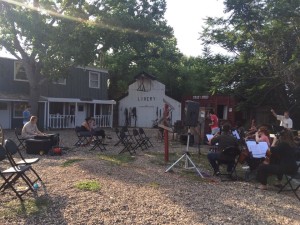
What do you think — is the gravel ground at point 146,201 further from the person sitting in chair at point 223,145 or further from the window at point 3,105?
the window at point 3,105

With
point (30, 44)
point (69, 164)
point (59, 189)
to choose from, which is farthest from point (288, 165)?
point (30, 44)

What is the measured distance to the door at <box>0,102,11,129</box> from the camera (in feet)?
79.4

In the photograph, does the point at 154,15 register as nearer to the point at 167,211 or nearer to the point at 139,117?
the point at 139,117

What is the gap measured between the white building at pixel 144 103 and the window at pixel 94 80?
501cm

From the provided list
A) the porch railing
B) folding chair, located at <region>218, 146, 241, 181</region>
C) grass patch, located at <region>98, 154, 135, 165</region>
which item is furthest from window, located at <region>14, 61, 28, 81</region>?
folding chair, located at <region>218, 146, 241, 181</region>

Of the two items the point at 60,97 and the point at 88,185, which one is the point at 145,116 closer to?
the point at 60,97

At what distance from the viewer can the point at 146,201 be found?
6.38 metres

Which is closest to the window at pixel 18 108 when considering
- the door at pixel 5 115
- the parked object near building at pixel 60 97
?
the parked object near building at pixel 60 97

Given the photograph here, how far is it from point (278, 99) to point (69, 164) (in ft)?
63.1

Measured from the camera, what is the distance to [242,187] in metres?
8.28

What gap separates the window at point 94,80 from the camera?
1196 inches

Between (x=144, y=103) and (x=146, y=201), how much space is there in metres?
28.6

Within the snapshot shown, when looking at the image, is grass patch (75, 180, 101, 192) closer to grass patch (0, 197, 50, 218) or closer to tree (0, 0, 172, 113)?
grass patch (0, 197, 50, 218)

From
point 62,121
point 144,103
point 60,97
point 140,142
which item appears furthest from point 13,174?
point 144,103
